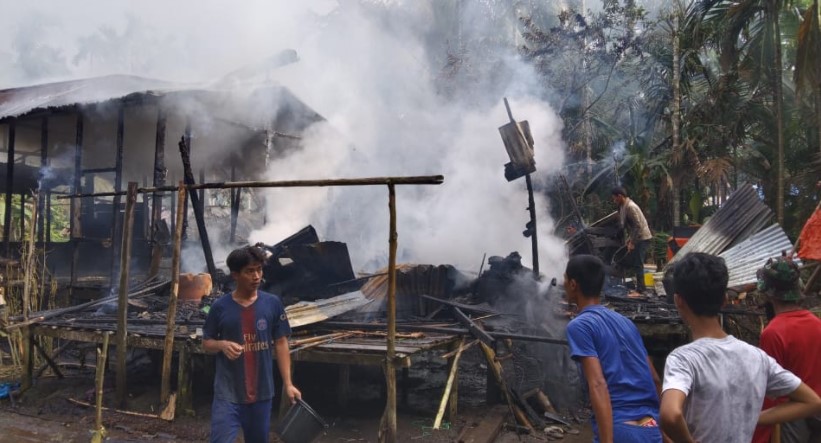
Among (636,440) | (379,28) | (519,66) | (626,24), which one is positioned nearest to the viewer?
(636,440)

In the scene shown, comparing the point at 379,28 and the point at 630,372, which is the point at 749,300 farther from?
the point at 379,28

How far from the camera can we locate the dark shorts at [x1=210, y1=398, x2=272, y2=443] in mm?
4012

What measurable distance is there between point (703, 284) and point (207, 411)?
685 cm

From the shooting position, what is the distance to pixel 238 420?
414 centimetres

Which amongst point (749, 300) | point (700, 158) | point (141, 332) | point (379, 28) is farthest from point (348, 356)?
point (379, 28)

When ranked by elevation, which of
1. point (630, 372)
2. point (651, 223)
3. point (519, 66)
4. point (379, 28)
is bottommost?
point (630, 372)

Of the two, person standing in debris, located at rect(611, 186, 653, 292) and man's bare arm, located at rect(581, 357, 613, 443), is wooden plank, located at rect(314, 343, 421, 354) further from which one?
person standing in debris, located at rect(611, 186, 653, 292)

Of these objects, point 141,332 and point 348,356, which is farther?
point 141,332

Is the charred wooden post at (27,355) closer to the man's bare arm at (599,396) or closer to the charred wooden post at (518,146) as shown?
the charred wooden post at (518,146)

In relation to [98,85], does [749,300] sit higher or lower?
lower

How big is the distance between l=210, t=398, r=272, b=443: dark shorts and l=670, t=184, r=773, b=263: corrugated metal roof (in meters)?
7.23

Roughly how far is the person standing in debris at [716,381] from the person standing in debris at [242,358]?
285cm

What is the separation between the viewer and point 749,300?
7.59 meters

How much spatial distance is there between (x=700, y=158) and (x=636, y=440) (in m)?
14.3
